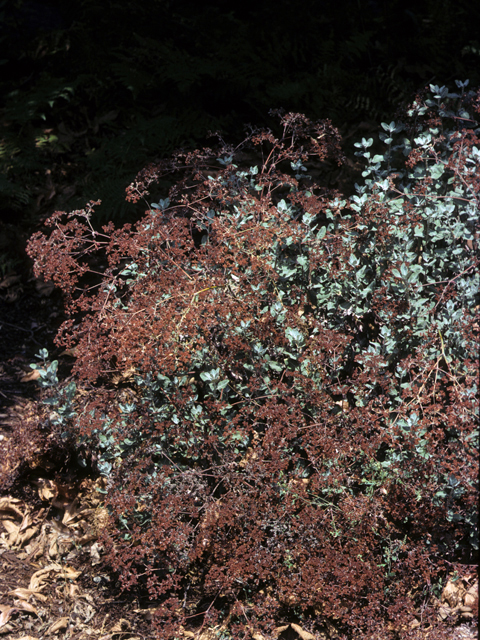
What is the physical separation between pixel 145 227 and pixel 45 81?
11.3 feet

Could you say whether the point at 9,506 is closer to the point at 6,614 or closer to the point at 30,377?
the point at 6,614

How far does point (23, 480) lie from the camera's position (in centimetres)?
310

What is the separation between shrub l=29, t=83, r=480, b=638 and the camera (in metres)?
2.21

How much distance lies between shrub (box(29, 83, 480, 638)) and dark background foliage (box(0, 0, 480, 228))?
7.12 feet

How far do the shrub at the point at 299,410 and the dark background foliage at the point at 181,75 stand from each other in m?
2.17

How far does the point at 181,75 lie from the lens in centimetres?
474

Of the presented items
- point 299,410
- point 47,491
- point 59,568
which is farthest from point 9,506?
point 299,410

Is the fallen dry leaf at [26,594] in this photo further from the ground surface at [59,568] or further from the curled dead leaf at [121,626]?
the curled dead leaf at [121,626]

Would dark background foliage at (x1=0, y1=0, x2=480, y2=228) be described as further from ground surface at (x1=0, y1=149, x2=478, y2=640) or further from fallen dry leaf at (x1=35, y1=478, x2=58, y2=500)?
fallen dry leaf at (x1=35, y1=478, x2=58, y2=500)

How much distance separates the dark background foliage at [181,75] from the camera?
15.7 feet

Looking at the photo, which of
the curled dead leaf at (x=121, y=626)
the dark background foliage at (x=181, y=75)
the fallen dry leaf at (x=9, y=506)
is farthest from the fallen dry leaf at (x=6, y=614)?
the dark background foliage at (x=181, y=75)

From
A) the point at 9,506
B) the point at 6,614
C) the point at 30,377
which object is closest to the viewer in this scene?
the point at 6,614

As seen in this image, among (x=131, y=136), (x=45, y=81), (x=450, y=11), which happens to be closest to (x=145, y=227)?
(x=131, y=136)

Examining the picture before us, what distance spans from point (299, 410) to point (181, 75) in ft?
11.7
